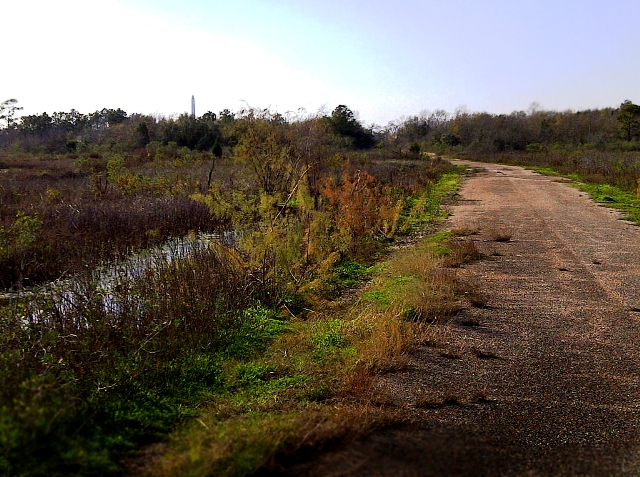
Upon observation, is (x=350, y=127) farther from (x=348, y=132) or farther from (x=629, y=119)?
(x=629, y=119)

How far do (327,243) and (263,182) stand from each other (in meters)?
2.04

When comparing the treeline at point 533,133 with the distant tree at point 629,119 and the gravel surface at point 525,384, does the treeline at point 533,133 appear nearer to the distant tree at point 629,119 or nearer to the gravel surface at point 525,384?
the distant tree at point 629,119

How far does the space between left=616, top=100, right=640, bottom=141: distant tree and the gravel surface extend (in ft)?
161

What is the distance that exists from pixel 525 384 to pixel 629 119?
5657 cm

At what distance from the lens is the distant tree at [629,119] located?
53091 mm

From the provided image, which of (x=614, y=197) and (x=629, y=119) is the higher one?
(x=629, y=119)

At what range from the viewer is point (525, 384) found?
17.4ft

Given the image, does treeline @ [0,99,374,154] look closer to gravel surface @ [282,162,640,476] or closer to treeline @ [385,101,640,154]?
treeline @ [385,101,640,154]

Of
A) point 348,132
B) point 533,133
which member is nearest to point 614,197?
point 348,132

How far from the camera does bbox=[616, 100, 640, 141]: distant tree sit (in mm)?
53091

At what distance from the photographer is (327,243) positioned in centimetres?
1091

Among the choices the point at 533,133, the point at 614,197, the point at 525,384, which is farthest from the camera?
the point at 533,133

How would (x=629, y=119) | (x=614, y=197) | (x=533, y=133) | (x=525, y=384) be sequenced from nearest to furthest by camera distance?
1. (x=525, y=384)
2. (x=614, y=197)
3. (x=629, y=119)
4. (x=533, y=133)

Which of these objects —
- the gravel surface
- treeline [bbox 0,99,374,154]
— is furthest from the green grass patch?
treeline [bbox 0,99,374,154]
